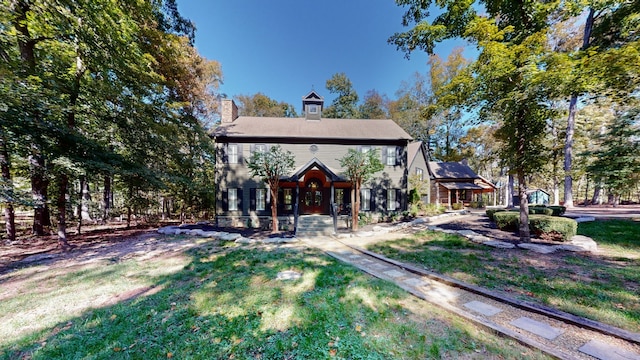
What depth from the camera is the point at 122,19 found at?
22.9 ft

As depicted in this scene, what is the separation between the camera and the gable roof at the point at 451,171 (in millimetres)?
23562

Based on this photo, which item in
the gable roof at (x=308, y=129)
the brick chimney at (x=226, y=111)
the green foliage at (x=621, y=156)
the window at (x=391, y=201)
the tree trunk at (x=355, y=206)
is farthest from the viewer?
the window at (x=391, y=201)

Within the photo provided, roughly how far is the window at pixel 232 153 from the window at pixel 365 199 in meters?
8.68

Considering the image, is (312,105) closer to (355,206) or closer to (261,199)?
(261,199)

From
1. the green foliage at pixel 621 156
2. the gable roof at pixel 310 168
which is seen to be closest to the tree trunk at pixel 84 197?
the gable roof at pixel 310 168

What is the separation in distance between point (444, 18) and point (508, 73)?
316 centimetres

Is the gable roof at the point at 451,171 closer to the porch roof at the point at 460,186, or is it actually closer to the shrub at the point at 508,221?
the porch roof at the point at 460,186

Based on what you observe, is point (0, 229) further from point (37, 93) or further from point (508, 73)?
point (508, 73)

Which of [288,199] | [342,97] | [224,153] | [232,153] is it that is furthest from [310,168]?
[342,97]

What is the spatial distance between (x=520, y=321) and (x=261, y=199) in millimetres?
12784

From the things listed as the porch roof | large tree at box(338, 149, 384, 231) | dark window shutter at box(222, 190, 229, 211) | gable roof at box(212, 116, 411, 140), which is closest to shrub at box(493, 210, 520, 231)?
large tree at box(338, 149, 384, 231)

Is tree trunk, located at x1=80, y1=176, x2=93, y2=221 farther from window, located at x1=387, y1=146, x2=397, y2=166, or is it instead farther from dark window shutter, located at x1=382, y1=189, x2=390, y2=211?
window, located at x1=387, y1=146, x2=397, y2=166

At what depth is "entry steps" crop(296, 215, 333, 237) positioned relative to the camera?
1088cm

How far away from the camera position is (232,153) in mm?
13953
